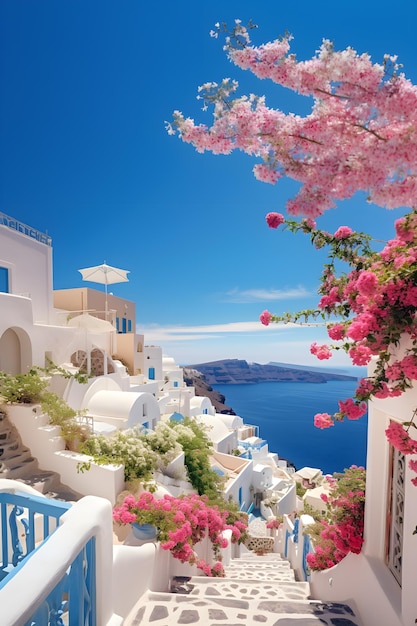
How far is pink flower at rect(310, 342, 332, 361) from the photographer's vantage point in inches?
145

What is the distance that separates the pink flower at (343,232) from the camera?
150 inches

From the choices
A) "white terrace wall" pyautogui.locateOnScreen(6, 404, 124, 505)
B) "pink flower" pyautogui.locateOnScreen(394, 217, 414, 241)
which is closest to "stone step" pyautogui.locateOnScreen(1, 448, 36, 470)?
"white terrace wall" pyautogui.locateOnScreen(6, 404, 124, 505)

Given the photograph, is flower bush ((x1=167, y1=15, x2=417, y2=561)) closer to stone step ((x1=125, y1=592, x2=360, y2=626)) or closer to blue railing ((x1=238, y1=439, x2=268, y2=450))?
stone step ((x1=125, y1=592, x2=360, y2=626))

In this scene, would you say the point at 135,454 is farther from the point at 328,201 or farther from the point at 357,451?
the point at 357,451

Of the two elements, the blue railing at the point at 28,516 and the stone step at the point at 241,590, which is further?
the stone step at the point at 241,590

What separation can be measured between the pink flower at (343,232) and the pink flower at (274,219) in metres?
0.72

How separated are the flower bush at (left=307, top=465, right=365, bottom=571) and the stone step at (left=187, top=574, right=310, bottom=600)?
27.6 inches

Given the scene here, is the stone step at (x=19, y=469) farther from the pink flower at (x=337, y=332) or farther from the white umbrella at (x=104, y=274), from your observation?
the white umbrella at (x=104, y=274)

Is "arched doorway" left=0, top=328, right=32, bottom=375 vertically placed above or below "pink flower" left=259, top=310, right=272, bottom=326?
below

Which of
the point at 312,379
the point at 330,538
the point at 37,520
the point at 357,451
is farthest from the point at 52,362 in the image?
the point at 312,379

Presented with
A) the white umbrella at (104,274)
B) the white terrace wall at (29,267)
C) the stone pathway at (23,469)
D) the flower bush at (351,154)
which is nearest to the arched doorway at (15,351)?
the white terrace wall at (29,267)

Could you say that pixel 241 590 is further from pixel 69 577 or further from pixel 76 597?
pixel 69 577

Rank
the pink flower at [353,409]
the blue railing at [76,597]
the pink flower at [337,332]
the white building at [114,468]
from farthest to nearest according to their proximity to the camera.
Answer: the pink flower at [337,332] < the pink flower at [353,409] < the white building at [114,468] < the blue railing at [76,597]

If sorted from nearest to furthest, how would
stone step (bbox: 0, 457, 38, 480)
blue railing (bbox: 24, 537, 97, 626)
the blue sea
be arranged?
blue railing (bbox: 24, 537, 97, 626) → stone step (bbox: 0, 457, 38, 480) → the blue sea
